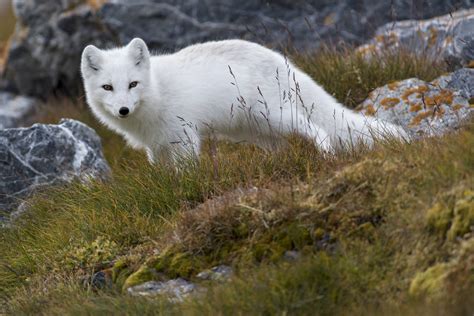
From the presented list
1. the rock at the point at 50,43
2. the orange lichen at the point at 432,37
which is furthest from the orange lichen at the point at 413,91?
the rock at the point at 50,43

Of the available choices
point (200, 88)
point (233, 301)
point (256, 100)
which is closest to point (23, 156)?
point (200, 88)

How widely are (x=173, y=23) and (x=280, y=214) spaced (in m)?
6.63

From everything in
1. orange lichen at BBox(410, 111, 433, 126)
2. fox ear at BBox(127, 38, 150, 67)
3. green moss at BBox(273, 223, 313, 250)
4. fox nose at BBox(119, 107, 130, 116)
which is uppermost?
fox ear at BBox(127, 38, 150, 67)

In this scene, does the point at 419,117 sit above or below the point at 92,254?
above

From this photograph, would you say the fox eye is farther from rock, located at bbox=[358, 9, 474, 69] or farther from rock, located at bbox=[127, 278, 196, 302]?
rock, located at bbox=[358, 9, 474, 69]

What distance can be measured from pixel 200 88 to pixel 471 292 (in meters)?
3.62

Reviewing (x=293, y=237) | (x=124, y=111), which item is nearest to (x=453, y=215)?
(x=293, y=237)

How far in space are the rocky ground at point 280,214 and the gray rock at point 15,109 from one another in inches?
130

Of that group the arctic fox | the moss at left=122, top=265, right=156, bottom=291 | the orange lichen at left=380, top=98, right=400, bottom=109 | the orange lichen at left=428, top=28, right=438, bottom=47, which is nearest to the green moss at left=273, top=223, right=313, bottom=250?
the moss at left=122, top=265, right=156, bottom=291

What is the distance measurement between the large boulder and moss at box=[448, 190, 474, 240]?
563cm

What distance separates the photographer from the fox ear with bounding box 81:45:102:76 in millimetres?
6375

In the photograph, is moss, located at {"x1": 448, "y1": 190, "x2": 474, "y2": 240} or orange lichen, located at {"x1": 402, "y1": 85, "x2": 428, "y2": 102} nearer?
moss, located at {"x1": 448, "y1": 190, "x2": 474, "y2": 240}

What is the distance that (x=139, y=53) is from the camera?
21.0 ft

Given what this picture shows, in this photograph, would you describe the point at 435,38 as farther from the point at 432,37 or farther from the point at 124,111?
the point at 124,111
